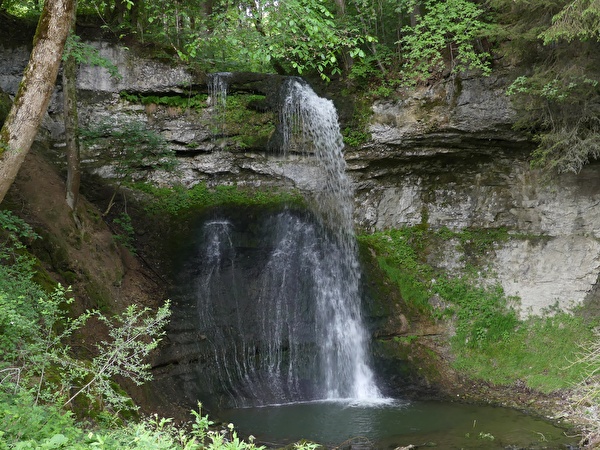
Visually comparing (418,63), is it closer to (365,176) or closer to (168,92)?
(365,176)

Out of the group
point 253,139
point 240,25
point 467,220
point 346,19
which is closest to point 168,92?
point 253,139

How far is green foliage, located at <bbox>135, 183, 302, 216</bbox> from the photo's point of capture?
13.2 metres

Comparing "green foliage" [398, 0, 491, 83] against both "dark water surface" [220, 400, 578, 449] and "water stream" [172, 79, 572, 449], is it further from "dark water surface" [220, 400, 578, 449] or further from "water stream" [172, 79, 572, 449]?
"dark water surface" [220, 400, 578, 449]

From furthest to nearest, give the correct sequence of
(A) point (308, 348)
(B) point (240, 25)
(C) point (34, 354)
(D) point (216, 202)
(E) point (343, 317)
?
(D) point (216, 202), (E) point (343, 317), (A) point (308, 348), (B) point (240, 25), (C) point (34, 354)

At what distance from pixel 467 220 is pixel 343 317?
4322 mm

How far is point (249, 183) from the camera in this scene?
14.1 metres

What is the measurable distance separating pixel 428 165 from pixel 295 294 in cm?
507

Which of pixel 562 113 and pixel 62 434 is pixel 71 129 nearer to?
pixel 62 434

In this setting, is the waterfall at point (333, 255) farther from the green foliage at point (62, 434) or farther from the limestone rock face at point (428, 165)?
the green foliage at point (62, 434)

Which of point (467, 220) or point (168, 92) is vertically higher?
point (168, 92)

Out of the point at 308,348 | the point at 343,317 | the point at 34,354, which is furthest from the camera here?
the point at 343,317

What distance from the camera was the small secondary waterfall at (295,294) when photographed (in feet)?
35.8

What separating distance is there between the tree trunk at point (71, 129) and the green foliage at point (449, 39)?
24.1 ft

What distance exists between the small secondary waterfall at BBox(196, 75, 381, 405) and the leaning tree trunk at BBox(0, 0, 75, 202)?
5930mm
